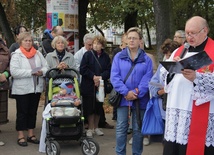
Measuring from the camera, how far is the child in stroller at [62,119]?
19.0ft

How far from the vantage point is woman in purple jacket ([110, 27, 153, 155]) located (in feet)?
16.8

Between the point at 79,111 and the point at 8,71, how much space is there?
4.80ft

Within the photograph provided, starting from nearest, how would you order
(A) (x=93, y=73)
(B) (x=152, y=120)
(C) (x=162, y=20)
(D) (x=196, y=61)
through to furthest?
1. (D) (x=196, y=61)
2. (B) (x=152, y=120)
3. (A) (x=93, y=73)
4. (C) (x=162, y=20)

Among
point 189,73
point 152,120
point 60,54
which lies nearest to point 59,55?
point 60,54

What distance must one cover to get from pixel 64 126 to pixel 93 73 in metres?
1.32

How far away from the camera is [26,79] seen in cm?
635

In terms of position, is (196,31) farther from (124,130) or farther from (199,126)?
(124,130)

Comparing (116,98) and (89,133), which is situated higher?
(116,98)

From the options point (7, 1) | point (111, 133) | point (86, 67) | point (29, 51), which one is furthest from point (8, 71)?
point (7, 1)

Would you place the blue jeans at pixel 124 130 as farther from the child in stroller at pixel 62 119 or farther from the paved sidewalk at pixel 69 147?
the paved sidewalk at pixel 69 147

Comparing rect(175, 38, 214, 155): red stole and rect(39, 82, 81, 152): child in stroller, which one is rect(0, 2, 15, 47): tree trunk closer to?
rect(39, 82, 81, 152): child in stroller

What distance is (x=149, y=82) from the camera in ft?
16.7

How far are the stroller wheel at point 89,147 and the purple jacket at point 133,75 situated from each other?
975 mm

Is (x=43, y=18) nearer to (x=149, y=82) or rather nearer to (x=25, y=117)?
(x=25, y=117)
